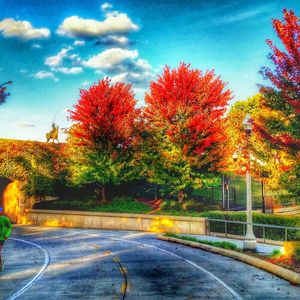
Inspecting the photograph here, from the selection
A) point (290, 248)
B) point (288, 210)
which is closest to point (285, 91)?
point (290, 248)

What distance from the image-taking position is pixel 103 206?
29.9 metres

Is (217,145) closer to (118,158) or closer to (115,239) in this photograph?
(118,158)

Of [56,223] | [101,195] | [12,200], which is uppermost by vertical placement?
[101,195]

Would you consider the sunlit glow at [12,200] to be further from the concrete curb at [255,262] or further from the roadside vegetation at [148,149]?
the concrete curb at [255,262]

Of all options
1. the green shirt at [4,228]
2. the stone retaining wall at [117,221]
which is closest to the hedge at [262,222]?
the stone retaining wall at [117,221]

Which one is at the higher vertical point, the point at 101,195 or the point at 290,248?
the point at 101,195

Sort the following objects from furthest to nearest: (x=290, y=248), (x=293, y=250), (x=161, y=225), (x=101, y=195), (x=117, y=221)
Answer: (x=101, y=195) < (x=117, y=221) < (x=161, y=225) < (x=290, y=248) < (x=293, y=250)

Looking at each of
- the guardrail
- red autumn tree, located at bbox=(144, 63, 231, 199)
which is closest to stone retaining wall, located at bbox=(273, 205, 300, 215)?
red autumn tree, located at bbox=(144, 63, 231, 199)

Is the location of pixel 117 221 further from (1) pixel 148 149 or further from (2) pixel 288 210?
(2) pixel 288 210

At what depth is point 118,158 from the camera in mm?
28781

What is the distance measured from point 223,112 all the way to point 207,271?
16692 mm

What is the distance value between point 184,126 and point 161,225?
22.7ft

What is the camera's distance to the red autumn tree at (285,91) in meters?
16.2

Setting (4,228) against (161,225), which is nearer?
(4,228)
